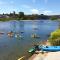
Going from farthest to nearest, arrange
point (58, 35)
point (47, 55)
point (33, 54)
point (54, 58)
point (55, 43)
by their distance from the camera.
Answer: point (58, 35) < point (55, 43) < point (33, 54) < point (47, 55) < point (54, 58)

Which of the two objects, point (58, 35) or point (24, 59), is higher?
point (58, 35)

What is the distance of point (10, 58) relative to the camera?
36.3 metres

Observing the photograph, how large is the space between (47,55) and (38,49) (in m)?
4.34

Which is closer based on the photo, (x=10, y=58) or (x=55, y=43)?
(x=10, y=58)

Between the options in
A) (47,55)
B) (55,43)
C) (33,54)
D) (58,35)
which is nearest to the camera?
(47,55)

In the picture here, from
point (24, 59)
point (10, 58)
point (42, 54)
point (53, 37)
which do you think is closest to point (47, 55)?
point (42, 54)

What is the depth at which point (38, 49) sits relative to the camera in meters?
38.1

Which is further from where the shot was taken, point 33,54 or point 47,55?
point 33,54

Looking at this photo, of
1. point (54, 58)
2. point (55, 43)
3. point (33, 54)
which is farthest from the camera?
point (55, 43)

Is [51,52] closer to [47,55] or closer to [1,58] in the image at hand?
[47,55]

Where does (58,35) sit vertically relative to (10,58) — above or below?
above

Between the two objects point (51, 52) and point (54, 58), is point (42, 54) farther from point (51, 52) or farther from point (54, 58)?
point (54, 58)

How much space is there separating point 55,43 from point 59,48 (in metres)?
4.05

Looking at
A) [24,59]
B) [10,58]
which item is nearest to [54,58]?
[24,59]
